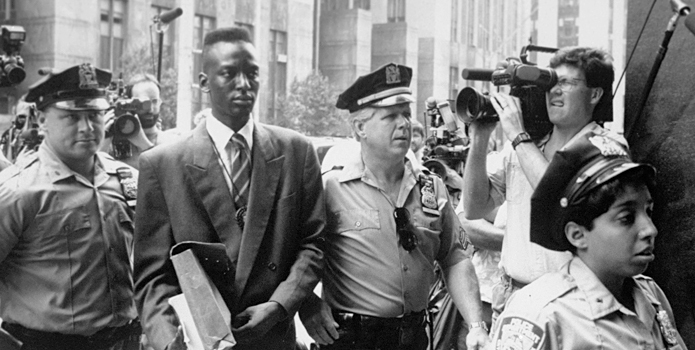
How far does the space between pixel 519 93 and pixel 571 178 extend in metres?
1.31

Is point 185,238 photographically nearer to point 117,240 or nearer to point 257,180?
point 257,180

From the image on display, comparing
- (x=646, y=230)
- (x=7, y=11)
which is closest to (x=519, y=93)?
(x=646, y=230)

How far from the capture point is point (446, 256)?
4805 mm

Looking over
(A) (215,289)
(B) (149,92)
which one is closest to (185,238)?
(A) (215,289)

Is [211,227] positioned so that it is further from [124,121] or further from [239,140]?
[124,121]

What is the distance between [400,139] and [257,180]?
840 mm

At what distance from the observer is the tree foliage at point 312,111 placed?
3675cm

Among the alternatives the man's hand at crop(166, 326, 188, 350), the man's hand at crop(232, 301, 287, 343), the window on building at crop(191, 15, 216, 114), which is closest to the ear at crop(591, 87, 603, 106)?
the man's hand at crop(232, 301, 287, 343)

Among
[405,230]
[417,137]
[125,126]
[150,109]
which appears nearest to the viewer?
[405,230]

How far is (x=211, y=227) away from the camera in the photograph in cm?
416

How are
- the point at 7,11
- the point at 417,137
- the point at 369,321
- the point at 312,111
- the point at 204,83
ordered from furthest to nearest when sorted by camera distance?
1. the point at 312,111
2. the point at 7,11
3. the point at 417,137
4. the point at 369,321
5. the point at 204,83

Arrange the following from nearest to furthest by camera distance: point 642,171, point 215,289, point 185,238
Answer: point 642,171, point 215,289, point 185,238

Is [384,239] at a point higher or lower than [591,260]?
lower

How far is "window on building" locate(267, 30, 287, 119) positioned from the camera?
39106 mm
